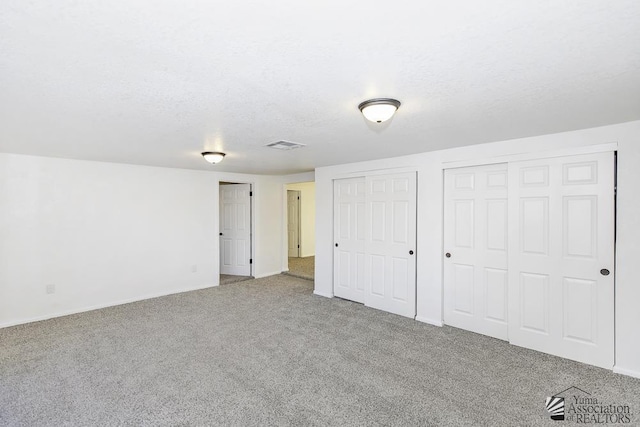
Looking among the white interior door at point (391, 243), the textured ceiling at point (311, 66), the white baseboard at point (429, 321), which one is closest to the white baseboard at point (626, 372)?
the white baseboard at point (429, 321)

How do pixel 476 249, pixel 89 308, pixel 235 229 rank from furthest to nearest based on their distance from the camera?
1. pixel 235 229
2. pixel 89 308
3. pixel 476 249

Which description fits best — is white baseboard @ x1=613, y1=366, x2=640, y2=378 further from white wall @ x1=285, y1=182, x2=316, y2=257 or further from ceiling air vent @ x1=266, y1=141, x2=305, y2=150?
white wall @ x1=285, y1=182, x2=316, y2=257

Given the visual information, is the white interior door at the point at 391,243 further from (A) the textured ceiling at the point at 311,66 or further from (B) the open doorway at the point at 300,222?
(B) the open doorway at the point at 300,222

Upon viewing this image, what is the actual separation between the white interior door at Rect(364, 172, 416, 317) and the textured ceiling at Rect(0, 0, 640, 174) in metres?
1.48

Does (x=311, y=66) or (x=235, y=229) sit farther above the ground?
(x=311, y=66)

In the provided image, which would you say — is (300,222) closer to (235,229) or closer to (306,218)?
(306,218)

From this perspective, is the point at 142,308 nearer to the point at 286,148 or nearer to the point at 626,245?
the point at 286,148

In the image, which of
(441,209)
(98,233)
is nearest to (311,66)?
(441,209)

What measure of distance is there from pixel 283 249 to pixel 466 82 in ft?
19.2

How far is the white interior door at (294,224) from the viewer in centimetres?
945

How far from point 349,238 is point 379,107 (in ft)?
10.6

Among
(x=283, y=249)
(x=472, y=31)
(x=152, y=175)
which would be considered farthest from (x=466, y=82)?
(x=283, y=249)

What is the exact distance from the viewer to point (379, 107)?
2.12 m

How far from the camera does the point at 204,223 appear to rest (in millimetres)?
5961
